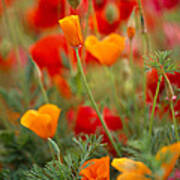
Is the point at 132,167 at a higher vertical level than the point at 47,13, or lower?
lower

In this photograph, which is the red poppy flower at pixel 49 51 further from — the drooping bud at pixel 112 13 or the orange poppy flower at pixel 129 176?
the orange poppy flower at pixel 129 176

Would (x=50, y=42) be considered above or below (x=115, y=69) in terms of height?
above

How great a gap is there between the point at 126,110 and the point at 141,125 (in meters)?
0.05

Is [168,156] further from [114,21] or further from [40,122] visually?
[114,21]

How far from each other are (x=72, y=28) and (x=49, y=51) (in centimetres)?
31

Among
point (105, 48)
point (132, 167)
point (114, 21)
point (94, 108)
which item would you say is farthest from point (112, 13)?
point (132, 167)

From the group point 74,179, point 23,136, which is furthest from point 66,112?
point 74,179

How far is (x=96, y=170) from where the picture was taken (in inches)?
13.4

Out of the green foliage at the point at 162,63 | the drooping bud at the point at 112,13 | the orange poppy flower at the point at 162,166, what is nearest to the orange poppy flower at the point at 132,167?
the orange poppy flower at the point at 162,166

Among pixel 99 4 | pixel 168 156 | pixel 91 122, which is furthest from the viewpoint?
pixel 99 4

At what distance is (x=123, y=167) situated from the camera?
266 mm

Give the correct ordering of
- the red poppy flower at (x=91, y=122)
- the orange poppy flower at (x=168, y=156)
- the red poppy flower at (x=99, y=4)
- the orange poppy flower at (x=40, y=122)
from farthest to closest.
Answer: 1. the red poppy flower at (x=99, y=4)
2. the red poppy flower at (x=91, y=122)
3. the orange poppy flower at (x=40, y=122)
4. the orange poppy flower at (x=168, y=156)

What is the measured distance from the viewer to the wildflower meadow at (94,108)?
1.10 feet

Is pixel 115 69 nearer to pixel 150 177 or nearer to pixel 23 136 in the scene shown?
pixel 23 136
